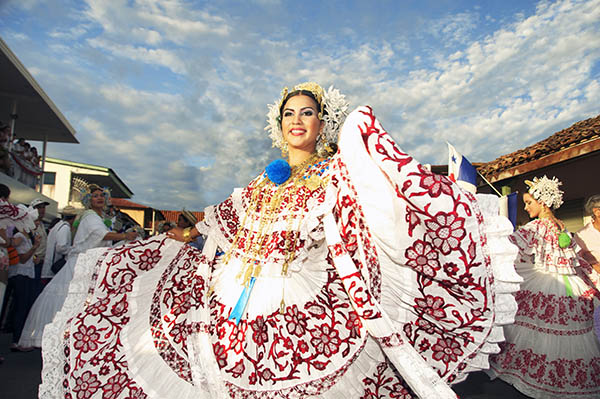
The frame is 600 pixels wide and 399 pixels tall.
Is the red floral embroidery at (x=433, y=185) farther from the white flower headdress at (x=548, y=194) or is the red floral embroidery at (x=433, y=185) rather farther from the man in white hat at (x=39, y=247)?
the man in white hat at (x=39, y=247)

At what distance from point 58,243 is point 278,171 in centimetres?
479

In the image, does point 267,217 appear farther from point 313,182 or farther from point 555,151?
point 555,151

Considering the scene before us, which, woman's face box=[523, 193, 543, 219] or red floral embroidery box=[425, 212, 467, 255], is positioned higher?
woman's face box=[523, 193, 543, 219]

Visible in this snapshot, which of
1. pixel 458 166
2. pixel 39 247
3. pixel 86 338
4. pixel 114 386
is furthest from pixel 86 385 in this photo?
pixel 39 247

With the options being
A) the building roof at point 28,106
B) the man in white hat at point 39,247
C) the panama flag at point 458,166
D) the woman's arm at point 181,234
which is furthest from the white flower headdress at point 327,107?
the building roof at point 28,106

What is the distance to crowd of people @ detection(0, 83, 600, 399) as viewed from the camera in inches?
74.0

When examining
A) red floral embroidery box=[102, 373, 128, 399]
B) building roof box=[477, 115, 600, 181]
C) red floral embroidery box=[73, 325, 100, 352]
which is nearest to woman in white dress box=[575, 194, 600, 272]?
building roof box=[477, 115, 600, 181]

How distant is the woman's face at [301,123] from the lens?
282cm

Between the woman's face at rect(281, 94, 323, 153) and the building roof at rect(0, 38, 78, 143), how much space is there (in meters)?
10.1

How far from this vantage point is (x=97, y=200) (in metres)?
5.59

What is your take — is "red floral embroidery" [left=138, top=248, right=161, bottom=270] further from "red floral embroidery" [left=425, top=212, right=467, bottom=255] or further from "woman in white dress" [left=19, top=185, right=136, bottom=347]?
"woman in white dress" [left=19, top=185, right=136, bottom=347]

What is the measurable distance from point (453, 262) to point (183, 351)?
1518mm

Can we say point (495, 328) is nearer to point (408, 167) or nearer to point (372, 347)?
point (372, 347)

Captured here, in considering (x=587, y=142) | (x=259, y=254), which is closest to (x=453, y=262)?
(x=259, y=254)
